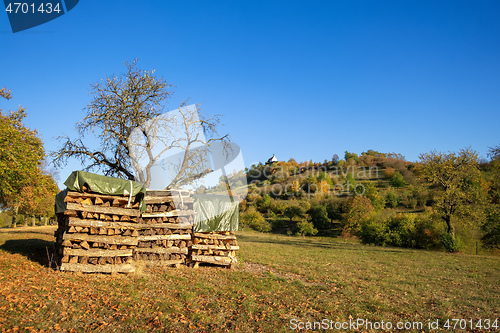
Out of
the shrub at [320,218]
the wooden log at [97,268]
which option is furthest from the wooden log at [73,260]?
the shrub at [320,218]

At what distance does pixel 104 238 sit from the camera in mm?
9547

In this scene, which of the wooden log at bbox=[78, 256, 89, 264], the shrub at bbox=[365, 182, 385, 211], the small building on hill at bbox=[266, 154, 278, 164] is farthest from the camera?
the small building on hill at bbox=[266, 154, 278, 164]

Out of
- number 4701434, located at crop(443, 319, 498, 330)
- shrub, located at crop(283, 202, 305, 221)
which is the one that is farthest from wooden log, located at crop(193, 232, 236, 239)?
shrub, located at crop(283, 202, 305, 221)

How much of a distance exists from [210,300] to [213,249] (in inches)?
176

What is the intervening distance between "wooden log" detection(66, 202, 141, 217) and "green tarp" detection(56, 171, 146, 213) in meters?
0.35

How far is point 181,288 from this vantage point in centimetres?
866

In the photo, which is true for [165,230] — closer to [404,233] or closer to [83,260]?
[83,260]

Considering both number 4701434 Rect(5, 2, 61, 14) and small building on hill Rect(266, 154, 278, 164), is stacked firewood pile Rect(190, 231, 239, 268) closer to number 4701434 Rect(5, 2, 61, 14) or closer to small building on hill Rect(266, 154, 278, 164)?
number 4701434 Rect(5, 2, 61, 14)

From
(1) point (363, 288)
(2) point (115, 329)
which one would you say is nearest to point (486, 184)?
(1) point (363, 288)

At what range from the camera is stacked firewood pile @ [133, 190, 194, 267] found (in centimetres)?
1117

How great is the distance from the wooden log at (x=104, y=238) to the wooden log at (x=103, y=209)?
0.83 meters

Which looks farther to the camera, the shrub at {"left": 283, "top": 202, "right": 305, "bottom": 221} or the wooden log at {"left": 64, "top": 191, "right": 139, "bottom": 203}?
the shrub at {"left": 283, "top": 202, "right": 305, "bottom": 221}

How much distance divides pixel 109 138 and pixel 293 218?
55599mm

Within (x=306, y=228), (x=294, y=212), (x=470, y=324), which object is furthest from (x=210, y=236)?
(x=294, y=212)
